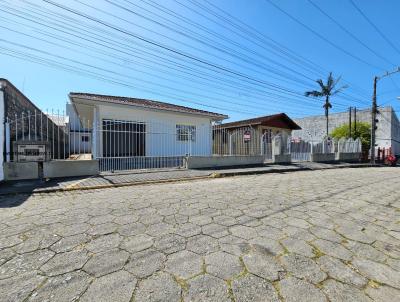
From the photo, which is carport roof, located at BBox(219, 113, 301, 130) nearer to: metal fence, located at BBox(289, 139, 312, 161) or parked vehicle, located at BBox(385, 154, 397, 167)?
metal fence, located at BBox(289, 139, 312, 161)

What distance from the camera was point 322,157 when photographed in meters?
18.0

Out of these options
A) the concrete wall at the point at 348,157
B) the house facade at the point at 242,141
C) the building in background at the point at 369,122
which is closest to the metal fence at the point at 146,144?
the house facade at the point at 242,141

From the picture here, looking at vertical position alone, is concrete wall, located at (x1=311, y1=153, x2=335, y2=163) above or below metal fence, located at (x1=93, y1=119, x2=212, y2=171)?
below

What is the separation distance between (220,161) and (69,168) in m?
6.79

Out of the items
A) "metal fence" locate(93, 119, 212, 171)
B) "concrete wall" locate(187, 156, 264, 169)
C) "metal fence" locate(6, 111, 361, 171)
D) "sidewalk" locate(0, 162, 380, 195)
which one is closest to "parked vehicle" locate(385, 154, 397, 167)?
"metal fence" locate(6, 111, 361, 171)

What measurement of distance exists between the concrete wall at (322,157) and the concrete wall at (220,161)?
6.51 m

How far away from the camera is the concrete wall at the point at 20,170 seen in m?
6.77

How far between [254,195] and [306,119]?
3590 centimetres

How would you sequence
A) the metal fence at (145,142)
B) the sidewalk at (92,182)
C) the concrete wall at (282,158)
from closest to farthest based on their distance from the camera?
the sidewalk at (92,182) → the metal fence at (145,142) → the concrete wall at (282,158)

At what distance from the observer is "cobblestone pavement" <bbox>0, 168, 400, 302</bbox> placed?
1.93 m

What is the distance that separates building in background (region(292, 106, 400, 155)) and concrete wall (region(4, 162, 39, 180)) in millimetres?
31111

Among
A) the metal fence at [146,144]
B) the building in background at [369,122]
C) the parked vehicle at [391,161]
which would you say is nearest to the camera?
the metal fence at [146,144]

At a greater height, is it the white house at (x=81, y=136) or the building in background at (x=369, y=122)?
the building in background at (x=369, y=122)

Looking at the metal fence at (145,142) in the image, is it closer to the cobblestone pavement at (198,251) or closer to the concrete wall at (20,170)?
the concrete wall at (20,170)
